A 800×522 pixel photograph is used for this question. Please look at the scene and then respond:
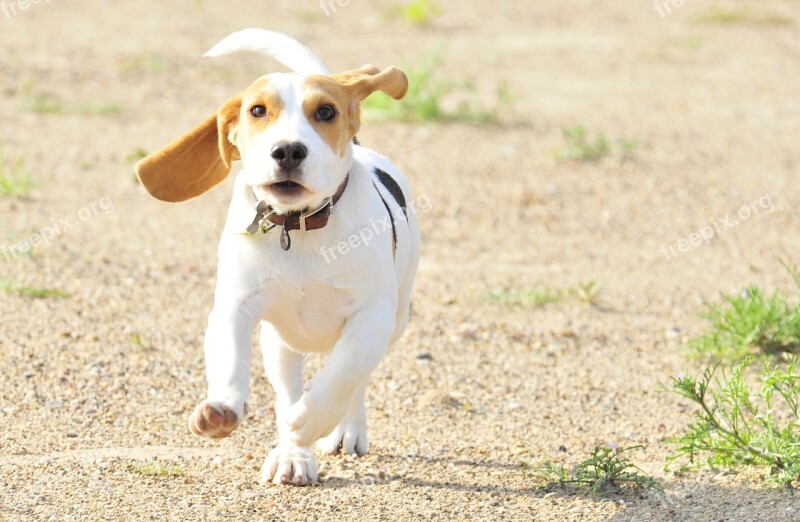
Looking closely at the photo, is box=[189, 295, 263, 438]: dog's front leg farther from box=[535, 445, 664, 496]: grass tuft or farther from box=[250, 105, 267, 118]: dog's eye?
box=[535, 445, 664, 496]: grass tuft

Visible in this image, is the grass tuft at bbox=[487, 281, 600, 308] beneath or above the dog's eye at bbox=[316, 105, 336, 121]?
beneath

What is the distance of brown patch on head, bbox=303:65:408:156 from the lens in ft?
12.4

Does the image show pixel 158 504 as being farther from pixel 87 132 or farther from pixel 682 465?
pixel 87 132

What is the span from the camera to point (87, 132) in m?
9.37

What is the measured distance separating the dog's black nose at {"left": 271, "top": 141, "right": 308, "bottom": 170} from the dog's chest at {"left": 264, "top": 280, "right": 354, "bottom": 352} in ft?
1.53

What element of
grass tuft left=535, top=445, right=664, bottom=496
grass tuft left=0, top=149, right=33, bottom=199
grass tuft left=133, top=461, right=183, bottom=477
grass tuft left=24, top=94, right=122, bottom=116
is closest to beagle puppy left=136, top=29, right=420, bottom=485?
grass tuft left=133, top=461, right=183, bottom=477

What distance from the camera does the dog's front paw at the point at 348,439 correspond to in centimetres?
464

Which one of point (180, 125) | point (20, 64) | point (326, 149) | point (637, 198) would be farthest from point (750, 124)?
point (326, 149)

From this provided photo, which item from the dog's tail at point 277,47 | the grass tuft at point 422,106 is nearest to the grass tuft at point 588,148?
the grass tuft at point 422,106

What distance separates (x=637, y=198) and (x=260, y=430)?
450 cm

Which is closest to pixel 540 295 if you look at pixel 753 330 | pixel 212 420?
pixel 753 330
